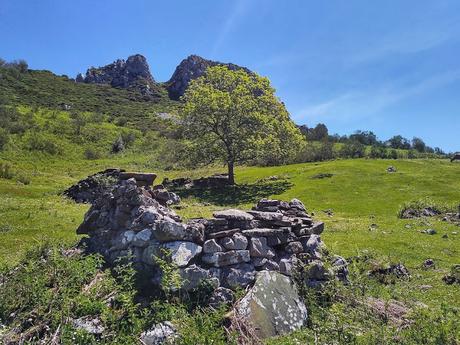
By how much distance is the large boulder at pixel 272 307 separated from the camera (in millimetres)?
10812

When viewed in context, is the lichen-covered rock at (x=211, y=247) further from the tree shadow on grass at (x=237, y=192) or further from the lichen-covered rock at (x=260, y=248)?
the tree shadow on grass at (x=237, y=192)

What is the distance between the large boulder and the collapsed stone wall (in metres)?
0.57

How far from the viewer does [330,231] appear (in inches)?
1037

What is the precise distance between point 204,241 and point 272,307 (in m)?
2.84

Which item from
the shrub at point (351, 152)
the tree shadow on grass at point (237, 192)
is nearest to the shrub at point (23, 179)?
the tree shadow on grass at point (237, 192)

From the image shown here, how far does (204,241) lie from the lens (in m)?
12.8

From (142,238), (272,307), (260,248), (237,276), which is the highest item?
(142,238)

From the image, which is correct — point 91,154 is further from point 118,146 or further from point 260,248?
point 260,248

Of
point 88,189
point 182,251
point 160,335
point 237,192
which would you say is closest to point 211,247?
point 182,251

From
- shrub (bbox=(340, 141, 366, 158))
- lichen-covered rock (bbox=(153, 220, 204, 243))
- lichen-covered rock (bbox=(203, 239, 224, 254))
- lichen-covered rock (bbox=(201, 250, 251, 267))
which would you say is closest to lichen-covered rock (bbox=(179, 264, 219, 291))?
lichen-covered rock (bbox=(201, 250, 251, 267))

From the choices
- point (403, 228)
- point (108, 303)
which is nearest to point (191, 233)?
point (108, 303)

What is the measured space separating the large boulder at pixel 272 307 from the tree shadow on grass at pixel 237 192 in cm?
2507

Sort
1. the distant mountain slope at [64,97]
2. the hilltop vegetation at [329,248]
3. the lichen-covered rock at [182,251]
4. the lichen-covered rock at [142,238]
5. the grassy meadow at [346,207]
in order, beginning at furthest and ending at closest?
the distant mountain slope at [64,97], the grassy meadow at [346,207], the lichen-covered rock at [142,238], the lichen-covered rock at [182,251], the hilltop vegetation at [329,248]

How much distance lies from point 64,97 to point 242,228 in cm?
15921
